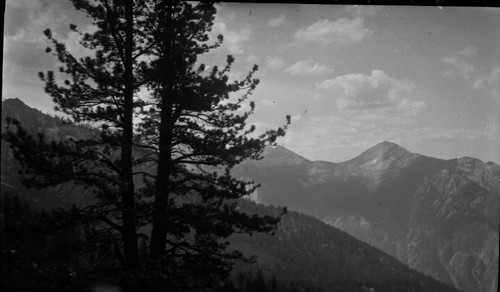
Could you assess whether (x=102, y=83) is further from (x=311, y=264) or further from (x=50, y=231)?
(x=311, y=264)

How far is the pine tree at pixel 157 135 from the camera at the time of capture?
368 inches

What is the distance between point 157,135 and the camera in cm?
1079

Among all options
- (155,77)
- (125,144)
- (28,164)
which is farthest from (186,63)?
(28,164)

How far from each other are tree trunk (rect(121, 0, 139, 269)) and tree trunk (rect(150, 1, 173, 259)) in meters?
0.58

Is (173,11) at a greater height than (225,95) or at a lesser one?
greater

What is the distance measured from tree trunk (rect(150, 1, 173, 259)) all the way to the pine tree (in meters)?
0.03

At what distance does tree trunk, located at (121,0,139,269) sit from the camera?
30.6 feet

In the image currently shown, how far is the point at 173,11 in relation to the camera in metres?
10.1

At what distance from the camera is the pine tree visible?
9344mm

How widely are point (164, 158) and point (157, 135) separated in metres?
1.06

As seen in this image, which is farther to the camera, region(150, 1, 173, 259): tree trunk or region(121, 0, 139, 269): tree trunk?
region(150, 1, 173, 259): tree trunk

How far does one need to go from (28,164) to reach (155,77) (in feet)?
11.9

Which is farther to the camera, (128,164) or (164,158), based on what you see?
(164,158)

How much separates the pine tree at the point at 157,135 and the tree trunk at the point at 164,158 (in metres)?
0.03
